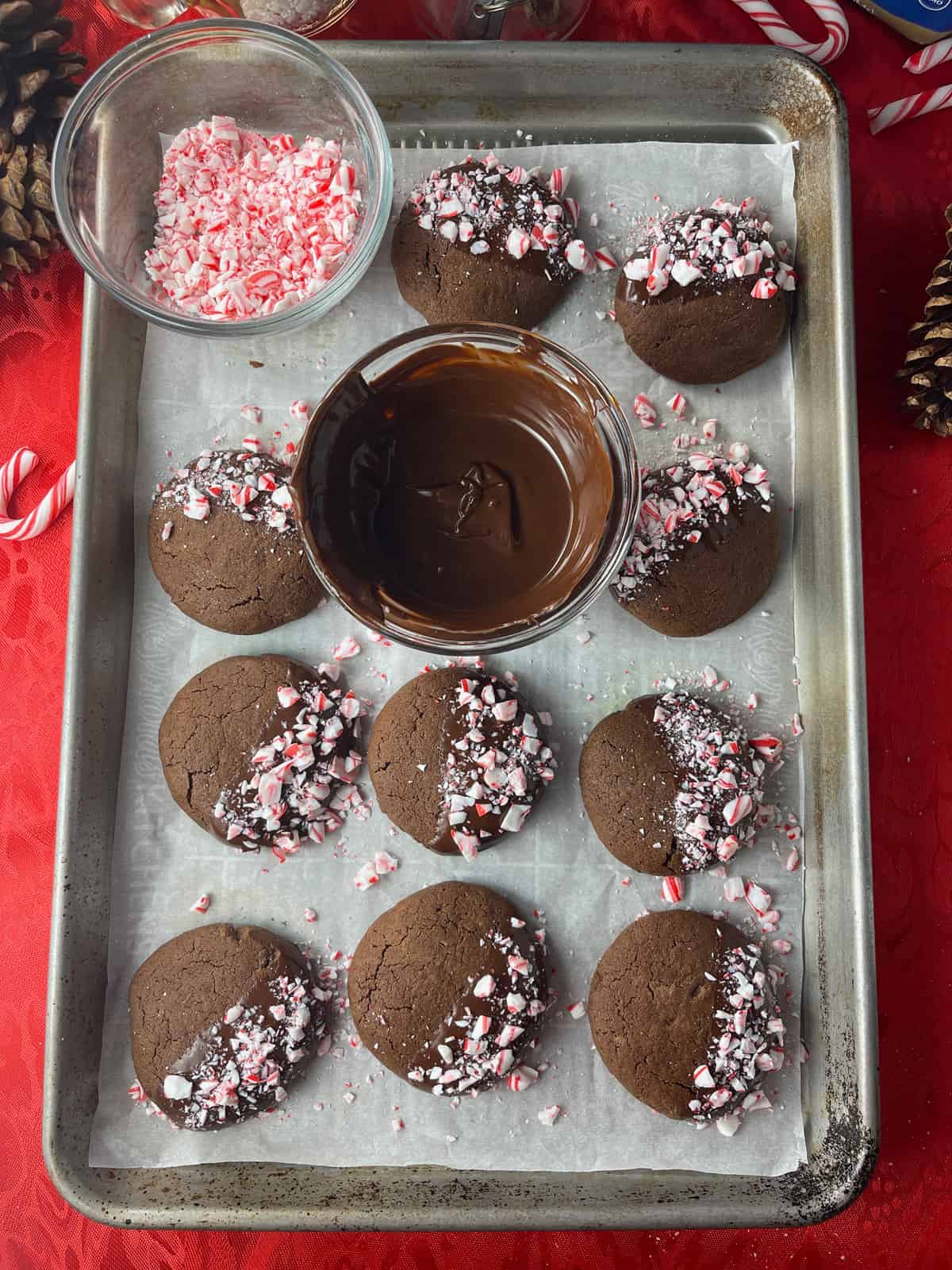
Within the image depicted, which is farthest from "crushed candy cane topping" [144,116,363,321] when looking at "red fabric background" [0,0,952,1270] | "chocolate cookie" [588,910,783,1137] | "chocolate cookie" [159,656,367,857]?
"chocolate cookie" [588,910,783,1137]

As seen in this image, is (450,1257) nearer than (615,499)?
No

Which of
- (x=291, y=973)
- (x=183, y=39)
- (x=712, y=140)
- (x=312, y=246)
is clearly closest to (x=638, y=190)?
(x=712, y=140)

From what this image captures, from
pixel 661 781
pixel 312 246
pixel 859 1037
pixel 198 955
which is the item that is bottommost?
pixel 198 955

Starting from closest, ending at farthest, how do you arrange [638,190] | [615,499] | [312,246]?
1. [615,499]
2. [312,246]
3. [638,190]

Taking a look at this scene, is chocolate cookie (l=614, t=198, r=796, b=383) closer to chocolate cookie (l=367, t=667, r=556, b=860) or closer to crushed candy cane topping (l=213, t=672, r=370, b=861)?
chocolate cookie (l=367, t=667, r=556, b=860)

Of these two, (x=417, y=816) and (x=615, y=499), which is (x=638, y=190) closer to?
(x=615, y=499)

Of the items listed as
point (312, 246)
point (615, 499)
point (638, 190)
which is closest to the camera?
point (615, 499)

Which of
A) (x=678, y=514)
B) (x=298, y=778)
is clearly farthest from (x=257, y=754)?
(x=678, y=514)

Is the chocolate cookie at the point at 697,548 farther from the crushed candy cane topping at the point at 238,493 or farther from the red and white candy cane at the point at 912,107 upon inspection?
the red and white candy cane at the point at 912,107

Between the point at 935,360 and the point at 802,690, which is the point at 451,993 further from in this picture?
the point at 935,360
